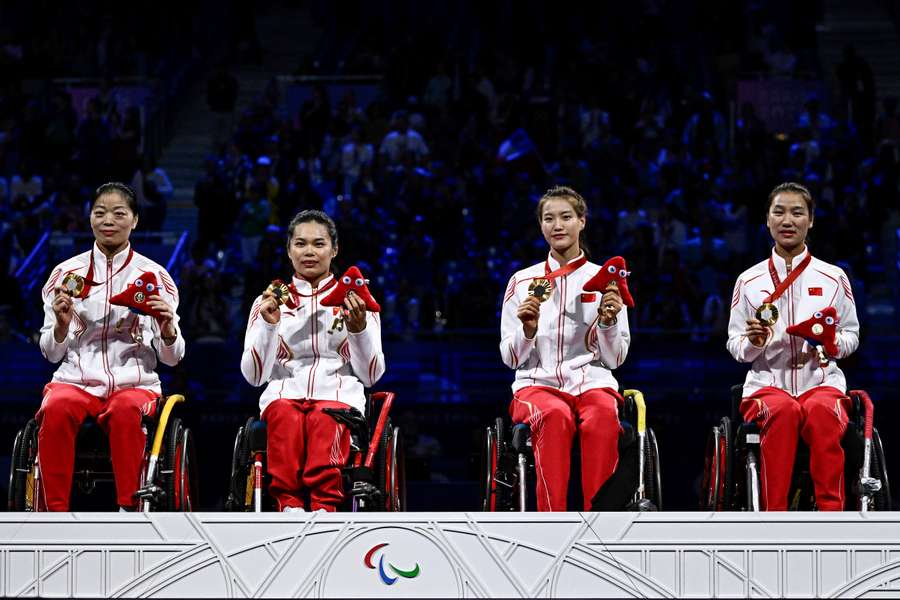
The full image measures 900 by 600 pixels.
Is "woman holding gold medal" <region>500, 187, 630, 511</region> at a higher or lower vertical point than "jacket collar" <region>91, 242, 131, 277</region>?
lower

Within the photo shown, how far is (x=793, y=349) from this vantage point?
5219mm

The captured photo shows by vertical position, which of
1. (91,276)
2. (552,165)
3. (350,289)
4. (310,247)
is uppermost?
(552,165)

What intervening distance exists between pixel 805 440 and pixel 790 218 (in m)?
0.88

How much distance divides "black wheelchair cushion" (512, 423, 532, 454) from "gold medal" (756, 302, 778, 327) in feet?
3.15

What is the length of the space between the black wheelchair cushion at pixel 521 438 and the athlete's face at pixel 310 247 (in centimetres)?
101

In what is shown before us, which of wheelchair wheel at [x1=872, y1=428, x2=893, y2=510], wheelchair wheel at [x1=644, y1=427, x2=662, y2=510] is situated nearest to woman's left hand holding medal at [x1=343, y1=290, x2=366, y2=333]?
wheelchair wheel at [x1=644, y1=427, x2=662, y2=510]

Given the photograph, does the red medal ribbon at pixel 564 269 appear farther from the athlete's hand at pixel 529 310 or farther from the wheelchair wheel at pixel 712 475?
the wheelchair wheel at pixel 712 475

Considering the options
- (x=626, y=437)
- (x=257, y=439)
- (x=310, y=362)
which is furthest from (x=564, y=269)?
(x=257, y=439)

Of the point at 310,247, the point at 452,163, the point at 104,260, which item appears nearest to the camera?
the point at 310,247

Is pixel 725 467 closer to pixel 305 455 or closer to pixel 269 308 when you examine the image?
pixel 305 455

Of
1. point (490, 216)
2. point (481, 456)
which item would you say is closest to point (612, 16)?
point (490, 216)

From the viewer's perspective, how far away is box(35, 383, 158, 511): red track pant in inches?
197

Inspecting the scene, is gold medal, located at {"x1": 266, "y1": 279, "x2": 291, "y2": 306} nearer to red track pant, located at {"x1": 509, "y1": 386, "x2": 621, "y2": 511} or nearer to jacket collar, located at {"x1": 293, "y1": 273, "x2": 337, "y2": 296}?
jacket collar, located at {"x1": 293, "y1": 273, "x2": 337, "y2": 296}

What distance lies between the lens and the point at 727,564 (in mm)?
3947
